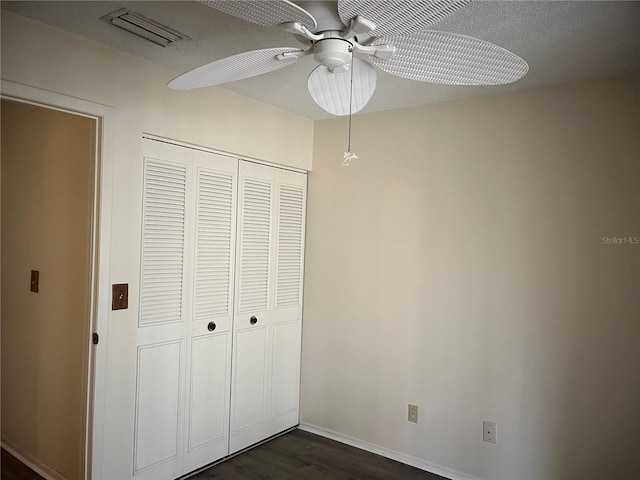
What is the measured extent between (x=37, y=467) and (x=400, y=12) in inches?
118

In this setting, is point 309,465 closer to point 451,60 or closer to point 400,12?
point 451,60

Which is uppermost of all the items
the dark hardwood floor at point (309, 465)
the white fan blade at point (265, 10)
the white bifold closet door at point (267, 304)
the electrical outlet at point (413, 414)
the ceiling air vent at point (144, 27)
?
the ceiling air vent at point (144, 27)

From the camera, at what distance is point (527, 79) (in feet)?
8.36

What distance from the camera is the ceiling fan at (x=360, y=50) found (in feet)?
4.25

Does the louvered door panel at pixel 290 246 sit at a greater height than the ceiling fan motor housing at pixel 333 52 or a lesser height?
lesser

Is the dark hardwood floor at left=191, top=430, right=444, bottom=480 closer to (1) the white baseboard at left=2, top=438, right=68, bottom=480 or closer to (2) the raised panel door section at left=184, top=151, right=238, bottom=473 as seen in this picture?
(2) the raised panel door section at left=184, top=151, right=238, bottom=473

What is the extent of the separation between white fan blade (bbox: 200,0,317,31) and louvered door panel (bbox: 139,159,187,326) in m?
1.40

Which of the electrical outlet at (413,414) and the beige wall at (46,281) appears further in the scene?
the electrical outlet at (413,414)

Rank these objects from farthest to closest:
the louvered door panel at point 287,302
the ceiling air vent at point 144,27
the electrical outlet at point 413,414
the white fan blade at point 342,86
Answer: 1. the louvered door panel at point 287,302
2. the electrical outlet at point 413,414
3. the ceiling air vent at point 144,27
4. the white fan blade at point 342,86

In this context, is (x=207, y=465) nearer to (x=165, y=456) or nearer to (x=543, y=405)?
(x=165, y=456)

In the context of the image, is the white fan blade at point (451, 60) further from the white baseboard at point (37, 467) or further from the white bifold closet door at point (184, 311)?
the white baseboard at point (37, 467)

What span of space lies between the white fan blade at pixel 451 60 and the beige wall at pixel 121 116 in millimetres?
1353

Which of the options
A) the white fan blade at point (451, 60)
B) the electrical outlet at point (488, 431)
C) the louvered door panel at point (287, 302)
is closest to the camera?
the white fan blade at point (451, 60)

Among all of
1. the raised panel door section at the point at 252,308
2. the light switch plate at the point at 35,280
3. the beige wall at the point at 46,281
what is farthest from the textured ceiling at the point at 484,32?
the light switch plate at the point at 35,280
